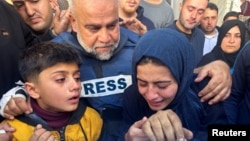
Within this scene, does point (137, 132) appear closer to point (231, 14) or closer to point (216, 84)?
point (216, 84)

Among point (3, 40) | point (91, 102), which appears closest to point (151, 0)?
point (91, 102)

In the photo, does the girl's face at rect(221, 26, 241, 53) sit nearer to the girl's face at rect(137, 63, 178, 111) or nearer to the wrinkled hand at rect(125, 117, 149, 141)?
the girl's face at rect(137, 63, 178, 111)

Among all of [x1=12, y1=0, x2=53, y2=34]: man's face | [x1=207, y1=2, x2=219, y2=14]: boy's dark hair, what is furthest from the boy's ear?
[x1=207, y1=2, x2=219, y2=14]: boy's dark hair

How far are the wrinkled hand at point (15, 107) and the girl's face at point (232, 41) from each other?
61cm

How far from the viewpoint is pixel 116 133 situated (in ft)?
3.41

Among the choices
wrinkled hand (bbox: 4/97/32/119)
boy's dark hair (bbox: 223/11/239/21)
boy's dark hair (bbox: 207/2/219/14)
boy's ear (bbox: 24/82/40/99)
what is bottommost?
wrinkled hand (bbox: 4/97/32/119)

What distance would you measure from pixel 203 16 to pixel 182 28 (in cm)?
8

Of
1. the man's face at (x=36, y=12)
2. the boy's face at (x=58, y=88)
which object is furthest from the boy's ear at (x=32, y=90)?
the man's face at (x=36, y=12)

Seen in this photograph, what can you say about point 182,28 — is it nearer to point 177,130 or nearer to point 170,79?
point 170,79

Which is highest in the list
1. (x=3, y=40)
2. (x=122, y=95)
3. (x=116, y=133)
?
(x=3, y=40)

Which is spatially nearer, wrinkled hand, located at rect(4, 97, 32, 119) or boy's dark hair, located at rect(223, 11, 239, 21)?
wrinkled hand, located at rect(4, 97, 32, 119)

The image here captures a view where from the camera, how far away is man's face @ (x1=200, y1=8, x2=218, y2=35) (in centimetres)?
108

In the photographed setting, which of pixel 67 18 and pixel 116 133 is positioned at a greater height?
pixel 67 18

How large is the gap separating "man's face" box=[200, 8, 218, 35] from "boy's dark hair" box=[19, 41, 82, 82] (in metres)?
0.40
